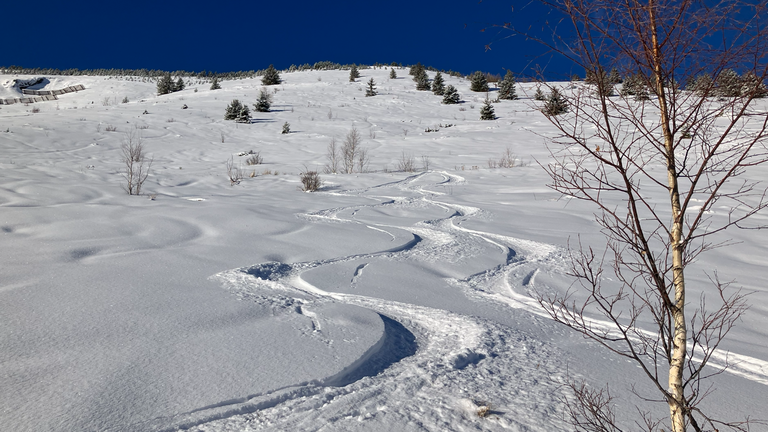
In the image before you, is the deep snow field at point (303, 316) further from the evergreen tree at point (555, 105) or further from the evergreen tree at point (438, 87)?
the evergreen tree at point (438, 87)

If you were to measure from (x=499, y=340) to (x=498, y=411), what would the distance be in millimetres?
714

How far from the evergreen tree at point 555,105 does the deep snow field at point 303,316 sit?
25cm

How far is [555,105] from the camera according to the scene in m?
1.37

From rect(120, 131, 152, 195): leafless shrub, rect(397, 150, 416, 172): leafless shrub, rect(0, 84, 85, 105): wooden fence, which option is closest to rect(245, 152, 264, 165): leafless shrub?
rect(120, 131, 152, 195): leafless shrub

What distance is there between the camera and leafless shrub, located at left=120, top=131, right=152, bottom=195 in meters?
7.43

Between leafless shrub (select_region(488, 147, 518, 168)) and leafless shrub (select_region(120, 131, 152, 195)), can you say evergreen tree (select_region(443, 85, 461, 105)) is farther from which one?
leafless shrub (select_region(120, 131, 152, 195))

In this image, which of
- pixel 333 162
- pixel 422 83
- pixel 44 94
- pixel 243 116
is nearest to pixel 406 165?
pixel 333 162

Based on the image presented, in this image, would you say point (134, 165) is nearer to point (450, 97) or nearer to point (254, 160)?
point (254, 160)

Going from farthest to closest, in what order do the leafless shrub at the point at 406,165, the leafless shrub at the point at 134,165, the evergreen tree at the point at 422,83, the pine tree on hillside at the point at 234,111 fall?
1. the evergreen tree at the point at 422,83
2. the pine tree on hillside at the point at 234,111
3. the leafless shrub at the point at 406,165
4. the leafless shrub at the point at 134,165

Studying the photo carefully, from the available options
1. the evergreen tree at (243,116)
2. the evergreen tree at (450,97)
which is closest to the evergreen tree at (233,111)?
the evergreen tree at (243,116)

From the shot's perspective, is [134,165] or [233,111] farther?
[233,111]

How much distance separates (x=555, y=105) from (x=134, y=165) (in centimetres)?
1197

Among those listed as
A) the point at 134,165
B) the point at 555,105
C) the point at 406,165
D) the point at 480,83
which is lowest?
the point at 134,165

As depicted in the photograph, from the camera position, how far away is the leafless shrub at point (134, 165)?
743 cm
